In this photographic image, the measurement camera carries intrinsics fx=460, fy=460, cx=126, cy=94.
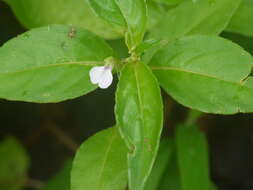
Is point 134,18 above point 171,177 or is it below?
above

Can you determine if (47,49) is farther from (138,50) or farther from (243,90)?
(243,90)

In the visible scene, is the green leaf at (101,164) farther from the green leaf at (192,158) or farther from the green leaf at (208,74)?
the green leaf at (192,158)

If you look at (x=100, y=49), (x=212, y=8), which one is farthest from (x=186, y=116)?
(x=100, y=49)

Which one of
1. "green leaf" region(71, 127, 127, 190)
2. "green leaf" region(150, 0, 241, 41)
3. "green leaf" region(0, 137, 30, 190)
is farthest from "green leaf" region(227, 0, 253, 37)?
"green leaf" region(0, 137, 30, 190)

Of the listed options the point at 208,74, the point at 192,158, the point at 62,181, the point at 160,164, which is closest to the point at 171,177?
the point at 160,164

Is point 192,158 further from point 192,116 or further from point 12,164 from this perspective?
point 12,164

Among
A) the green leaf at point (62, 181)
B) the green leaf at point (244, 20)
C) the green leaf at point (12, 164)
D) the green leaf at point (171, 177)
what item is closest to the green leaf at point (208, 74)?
the green leaf at point (244, 20)
